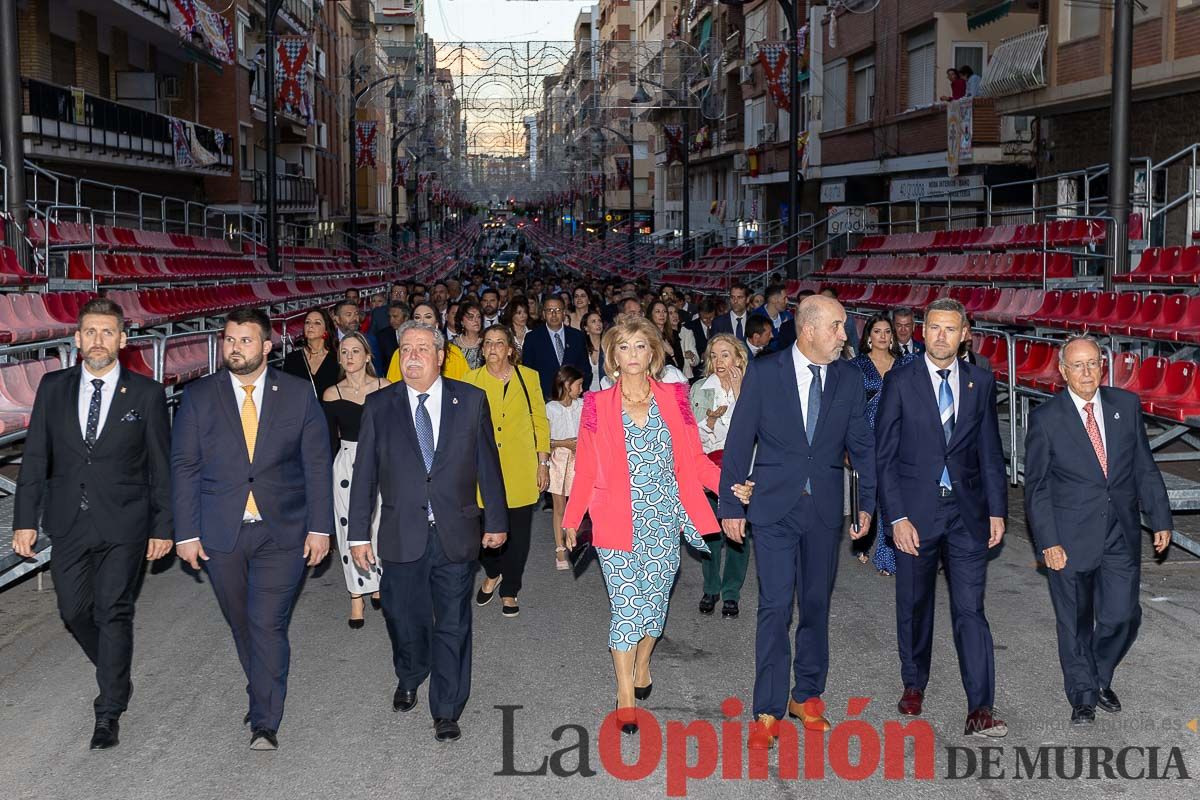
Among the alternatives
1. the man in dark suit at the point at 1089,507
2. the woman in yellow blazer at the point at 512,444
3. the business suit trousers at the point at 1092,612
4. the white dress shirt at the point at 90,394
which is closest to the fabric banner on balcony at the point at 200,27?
the woman in yellow blazer at the point at 512,444

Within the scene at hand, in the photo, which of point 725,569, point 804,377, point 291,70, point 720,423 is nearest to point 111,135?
point 291,70

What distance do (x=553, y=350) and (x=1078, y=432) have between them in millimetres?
7094

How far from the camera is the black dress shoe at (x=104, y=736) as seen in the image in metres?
6.55

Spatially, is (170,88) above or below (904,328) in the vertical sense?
above

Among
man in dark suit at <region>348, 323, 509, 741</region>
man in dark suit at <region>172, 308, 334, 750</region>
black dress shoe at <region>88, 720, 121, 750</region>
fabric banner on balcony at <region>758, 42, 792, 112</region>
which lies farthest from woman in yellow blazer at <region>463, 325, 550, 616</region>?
fabric banner on balcony at <region>758, 42, 792, 112</region>

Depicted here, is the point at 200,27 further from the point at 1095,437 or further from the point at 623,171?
the point at 623,171

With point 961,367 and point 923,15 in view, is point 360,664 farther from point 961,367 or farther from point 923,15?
point 923,15

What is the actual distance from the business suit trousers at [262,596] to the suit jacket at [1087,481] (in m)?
3.50

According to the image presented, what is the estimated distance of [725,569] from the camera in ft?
30.2

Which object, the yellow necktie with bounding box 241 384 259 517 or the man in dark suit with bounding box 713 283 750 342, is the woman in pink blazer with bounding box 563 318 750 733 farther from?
the man in dark suit with bounding box 713 283 750 342

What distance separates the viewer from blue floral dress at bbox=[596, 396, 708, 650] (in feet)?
22.4

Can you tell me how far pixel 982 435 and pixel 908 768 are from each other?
5.14ft

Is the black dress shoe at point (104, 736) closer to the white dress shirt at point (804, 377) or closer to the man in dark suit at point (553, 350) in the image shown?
the white dress shirt at point (804, 377)

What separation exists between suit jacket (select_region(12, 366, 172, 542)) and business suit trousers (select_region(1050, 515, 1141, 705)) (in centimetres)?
434
